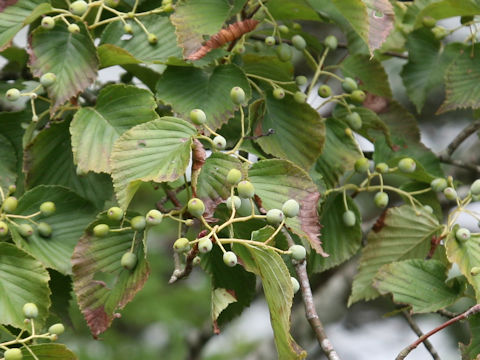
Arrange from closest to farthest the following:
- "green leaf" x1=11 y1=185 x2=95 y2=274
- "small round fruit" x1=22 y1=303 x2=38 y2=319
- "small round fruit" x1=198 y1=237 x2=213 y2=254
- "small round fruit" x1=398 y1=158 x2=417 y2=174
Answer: "small round fruit" x1=198 y1=237 x2=213 y2=254 → "small round fruit" x1=22 y1=303 x2=38 y2=319 → "green leaf" x1=11 y1=185 x2=95 y2=274 → "small round fruit" x1=398 y1=158 x2=417 y2=174

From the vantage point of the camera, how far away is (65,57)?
1.14 metres

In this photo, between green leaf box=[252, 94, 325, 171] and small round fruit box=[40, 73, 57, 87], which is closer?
small round fruit box=[40, 73, 57, 87]

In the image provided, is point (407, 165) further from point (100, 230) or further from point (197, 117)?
point (100, 230)

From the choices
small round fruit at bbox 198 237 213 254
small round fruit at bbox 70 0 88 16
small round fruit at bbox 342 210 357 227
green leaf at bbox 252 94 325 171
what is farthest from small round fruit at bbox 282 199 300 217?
small round fruit at bbox 70 0 88 16

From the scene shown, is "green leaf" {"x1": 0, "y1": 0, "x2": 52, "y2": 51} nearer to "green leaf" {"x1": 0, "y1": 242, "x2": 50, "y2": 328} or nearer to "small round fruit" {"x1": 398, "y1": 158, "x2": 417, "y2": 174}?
"green leaf" {"x1": 0, "y1": 242, "x2": 50, "y2": 328}

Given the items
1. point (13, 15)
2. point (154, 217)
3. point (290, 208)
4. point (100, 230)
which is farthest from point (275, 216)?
point (13, 15)

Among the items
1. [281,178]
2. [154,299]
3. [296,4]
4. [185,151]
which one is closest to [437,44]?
[296,4]

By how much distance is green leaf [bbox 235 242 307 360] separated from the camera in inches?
36.0

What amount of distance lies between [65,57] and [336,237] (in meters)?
0.55

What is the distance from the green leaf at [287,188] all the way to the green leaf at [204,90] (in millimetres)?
132

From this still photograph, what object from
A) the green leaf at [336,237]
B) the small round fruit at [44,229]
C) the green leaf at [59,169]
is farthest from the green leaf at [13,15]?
the green leaf at [336,237]

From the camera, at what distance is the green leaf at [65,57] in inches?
44.2

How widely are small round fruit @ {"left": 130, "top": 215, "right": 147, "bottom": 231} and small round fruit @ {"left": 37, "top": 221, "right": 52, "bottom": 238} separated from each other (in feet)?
0.59

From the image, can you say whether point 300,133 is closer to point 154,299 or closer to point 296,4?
point 296,4
